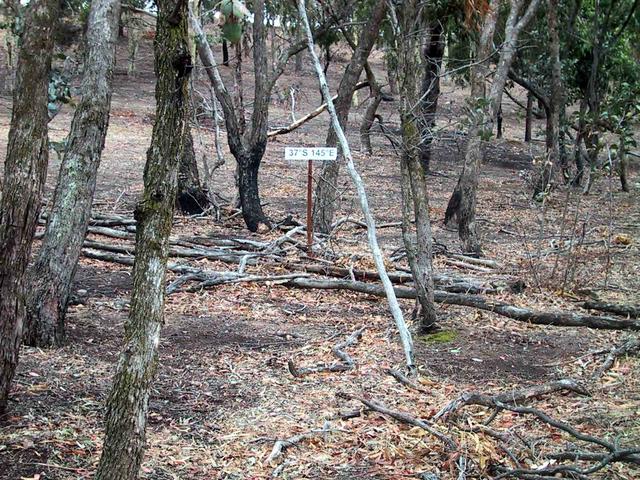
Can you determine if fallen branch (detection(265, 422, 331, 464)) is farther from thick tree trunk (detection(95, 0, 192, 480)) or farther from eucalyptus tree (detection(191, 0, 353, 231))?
eucalyptus tree (detection(191, 0, 353, 231))

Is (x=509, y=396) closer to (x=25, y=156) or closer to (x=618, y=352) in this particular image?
(x=618, y=352)

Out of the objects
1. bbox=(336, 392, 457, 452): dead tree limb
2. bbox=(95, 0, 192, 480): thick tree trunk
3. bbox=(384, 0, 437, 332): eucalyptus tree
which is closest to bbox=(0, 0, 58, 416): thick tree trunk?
bbox=(95, 0, 192, 480): thick tree trunk

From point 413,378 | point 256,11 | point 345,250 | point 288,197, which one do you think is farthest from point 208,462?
point 288,197

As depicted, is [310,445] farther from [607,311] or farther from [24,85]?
[607,311]

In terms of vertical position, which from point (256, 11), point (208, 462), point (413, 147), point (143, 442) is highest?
point (256, 11)

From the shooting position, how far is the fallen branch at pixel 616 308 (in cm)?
802

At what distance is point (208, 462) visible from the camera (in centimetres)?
479

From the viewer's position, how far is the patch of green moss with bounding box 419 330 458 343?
7320 millimetres

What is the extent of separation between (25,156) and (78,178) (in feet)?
4.50

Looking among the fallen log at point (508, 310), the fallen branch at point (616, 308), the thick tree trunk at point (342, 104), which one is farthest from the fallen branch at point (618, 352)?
the thick tree trunk at point (342, 104)

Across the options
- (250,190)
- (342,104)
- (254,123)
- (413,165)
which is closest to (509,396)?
(413,165)

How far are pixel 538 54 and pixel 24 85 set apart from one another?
23.3 metres

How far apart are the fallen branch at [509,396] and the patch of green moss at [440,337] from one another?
1417 millimetres

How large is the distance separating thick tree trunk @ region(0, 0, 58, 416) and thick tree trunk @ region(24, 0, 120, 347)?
1.33 meters
